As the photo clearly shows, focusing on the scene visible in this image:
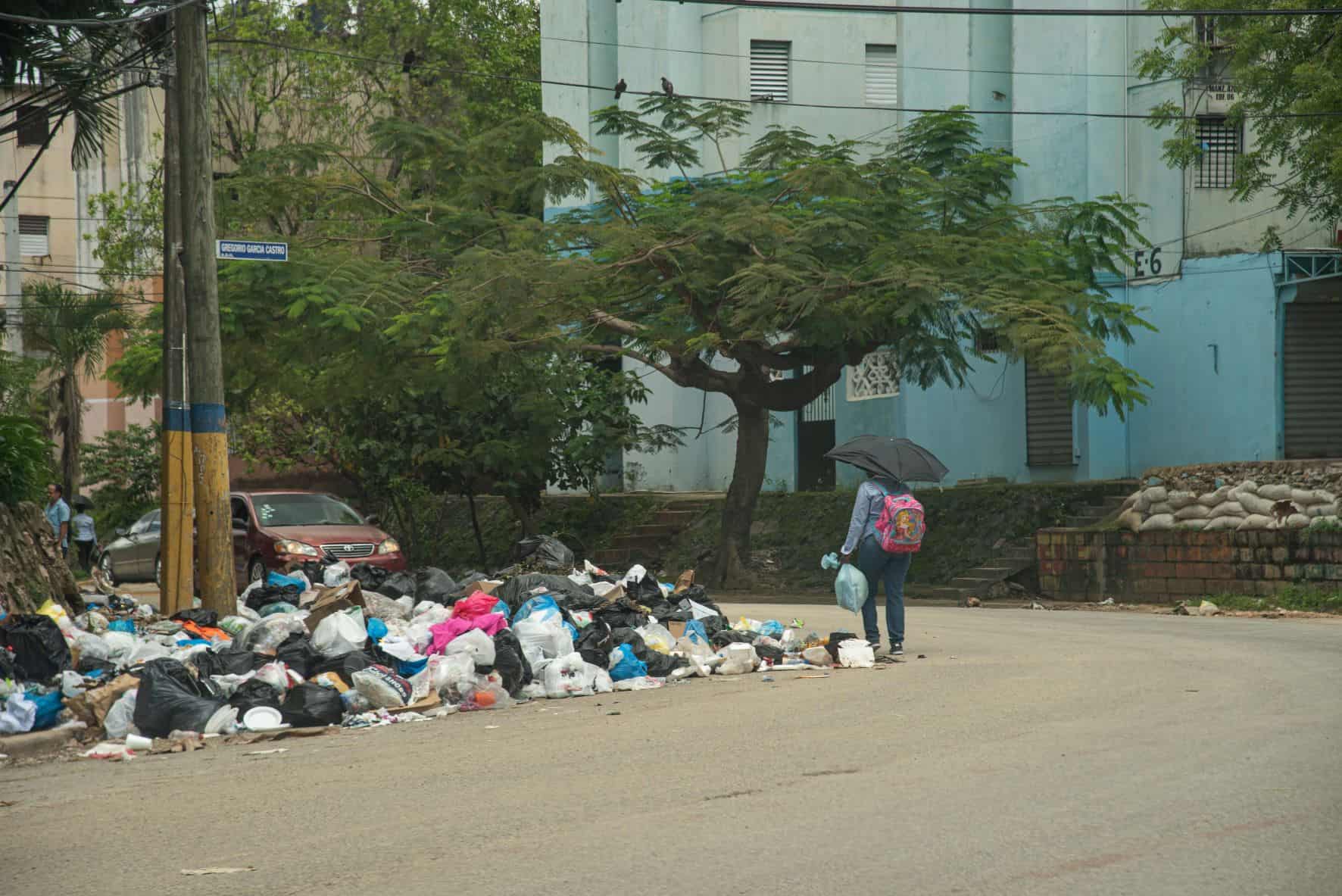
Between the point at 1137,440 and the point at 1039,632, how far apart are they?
11.1m

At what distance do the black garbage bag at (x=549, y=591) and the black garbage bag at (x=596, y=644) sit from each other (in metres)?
0.72

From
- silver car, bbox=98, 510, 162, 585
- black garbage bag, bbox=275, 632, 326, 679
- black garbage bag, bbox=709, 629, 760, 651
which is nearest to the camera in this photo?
black garbage bag, bbox=275, 632, 326, 679

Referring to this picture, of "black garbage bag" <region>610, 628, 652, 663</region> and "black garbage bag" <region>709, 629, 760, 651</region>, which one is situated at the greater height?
"black garbage bag" <region>610, 628, 652, 663</region>

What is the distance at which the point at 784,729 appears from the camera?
Result: 9.05 m

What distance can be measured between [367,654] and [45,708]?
7.75 ft

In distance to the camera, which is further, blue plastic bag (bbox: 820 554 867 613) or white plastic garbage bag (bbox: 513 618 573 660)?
blue plastic bag (bbox: 820 554 867 613)

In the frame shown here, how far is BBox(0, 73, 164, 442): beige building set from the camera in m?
43.0

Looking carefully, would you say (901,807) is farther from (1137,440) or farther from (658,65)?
(658,65)

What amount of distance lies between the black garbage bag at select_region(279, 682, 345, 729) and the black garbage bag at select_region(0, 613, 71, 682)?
1.85 metres

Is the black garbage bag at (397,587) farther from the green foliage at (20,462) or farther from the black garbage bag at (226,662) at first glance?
the green foliage at (20,462)

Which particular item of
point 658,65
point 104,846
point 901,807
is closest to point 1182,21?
point 658,65

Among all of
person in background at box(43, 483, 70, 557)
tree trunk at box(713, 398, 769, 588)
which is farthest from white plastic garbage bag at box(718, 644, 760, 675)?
person in background at box(43, 483, 70, 557)

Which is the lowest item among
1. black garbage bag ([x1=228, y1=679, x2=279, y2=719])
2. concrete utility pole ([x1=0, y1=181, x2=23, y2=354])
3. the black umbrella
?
black garbage bag ([x1=228, y1=679, x2=279, y2=719])

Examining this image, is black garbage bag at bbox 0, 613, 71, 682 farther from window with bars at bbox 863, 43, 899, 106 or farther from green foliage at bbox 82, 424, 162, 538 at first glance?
green foliage at bbox 82, 424, 162, 538
